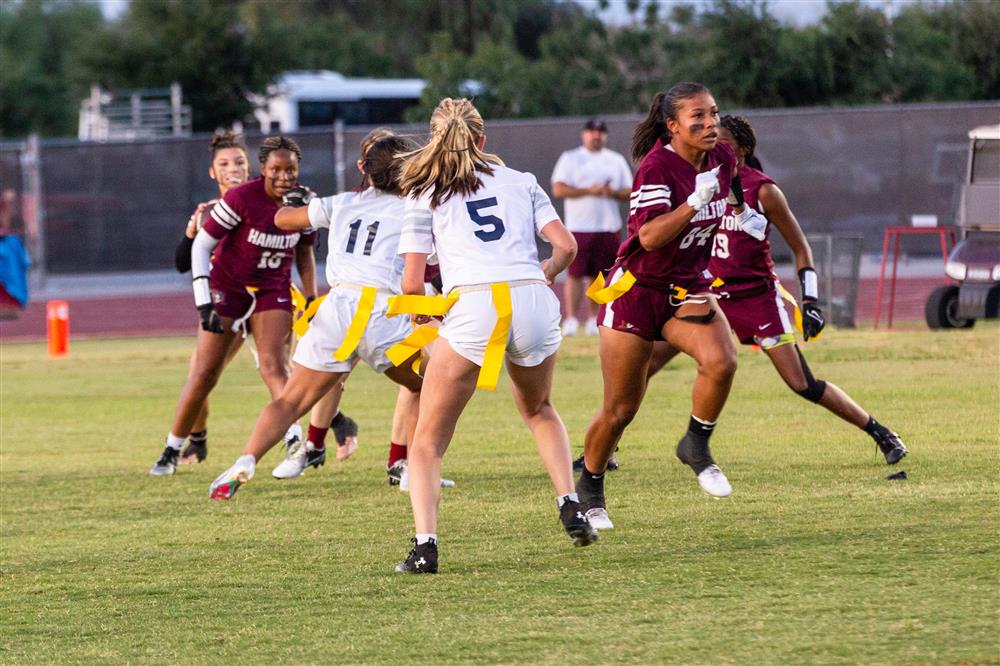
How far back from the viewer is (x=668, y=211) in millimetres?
7000

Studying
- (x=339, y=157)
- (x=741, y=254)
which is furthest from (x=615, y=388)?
(x=339, y=157)

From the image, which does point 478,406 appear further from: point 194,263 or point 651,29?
point 651,29

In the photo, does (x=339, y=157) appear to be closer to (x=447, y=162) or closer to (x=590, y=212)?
(x=590, y=212)

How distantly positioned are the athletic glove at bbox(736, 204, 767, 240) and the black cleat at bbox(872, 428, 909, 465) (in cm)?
128

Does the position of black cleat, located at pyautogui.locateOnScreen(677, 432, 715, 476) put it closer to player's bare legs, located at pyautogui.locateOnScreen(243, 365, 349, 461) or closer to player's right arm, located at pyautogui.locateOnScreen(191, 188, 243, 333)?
player's bare legs, located at pyautogui.locateOnScreen(243, 365, 349, 461)

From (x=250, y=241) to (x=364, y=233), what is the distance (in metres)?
1.69

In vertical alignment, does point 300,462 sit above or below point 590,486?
below

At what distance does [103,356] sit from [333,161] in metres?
8.34

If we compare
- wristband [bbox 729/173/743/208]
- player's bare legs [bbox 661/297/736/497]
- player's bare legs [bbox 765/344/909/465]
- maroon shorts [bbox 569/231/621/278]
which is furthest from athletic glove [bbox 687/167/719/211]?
maroon shorts [bbox 569/231/621/278]

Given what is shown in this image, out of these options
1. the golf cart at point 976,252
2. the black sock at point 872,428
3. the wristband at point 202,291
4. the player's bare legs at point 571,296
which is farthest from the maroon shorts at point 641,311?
the golf cart at point 976,252

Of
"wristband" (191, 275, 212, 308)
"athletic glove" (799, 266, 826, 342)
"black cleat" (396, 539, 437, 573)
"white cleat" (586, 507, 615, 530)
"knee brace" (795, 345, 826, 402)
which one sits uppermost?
"athletic glove" (799, 266, 826, 342)

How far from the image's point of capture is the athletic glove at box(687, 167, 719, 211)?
6684mm

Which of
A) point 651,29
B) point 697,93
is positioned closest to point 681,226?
point 697,93

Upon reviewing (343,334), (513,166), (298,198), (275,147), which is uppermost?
(275,147)
